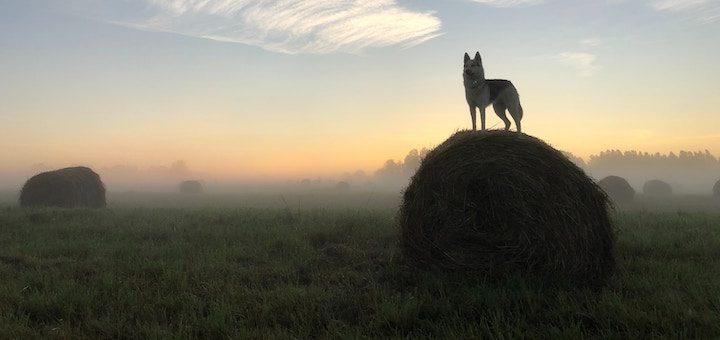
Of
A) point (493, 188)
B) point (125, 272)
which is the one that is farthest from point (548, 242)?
point (125, 272)

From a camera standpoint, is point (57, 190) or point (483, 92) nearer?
point (483, 92)

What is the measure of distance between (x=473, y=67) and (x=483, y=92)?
1.75 ft

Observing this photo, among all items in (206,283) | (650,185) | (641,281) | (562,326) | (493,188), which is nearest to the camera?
(562,326)

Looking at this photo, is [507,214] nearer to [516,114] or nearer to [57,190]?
[516,114]

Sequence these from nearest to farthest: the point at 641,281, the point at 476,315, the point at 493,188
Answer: the point at 476,315 → the point at 641,281 → the point at 493,188

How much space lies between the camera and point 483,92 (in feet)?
27.3

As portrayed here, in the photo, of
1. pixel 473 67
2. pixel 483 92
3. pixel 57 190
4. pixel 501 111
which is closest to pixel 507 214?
pixel 483 92

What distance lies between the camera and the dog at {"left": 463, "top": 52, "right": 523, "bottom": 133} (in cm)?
815

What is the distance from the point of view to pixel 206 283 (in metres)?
5.94

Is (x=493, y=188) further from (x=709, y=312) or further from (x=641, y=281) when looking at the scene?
(x=709, y=312)

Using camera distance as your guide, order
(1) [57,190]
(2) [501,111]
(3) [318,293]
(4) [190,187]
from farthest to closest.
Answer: (4) [190,187], (1) [57,190], (2) [501,111], (3) [318,293]

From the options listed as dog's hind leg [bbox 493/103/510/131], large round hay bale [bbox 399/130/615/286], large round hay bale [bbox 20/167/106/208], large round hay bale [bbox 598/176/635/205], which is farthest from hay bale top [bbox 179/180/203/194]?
large round hay bale [bbox 399/130/615/286]

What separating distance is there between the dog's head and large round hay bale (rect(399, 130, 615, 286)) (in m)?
1.38

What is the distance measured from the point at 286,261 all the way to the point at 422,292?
248cm
